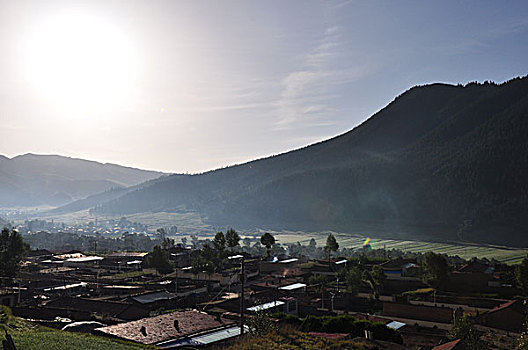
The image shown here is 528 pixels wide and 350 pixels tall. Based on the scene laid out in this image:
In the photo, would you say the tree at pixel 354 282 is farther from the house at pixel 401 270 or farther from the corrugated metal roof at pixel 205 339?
the corrugated metal roof at pixel 205 339

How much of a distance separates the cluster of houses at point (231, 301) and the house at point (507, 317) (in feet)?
0.22

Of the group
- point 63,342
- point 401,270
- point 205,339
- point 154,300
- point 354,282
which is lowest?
point 401,270

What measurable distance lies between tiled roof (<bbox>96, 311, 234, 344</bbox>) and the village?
0.19 feet

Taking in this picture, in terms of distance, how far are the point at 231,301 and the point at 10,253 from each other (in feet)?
117

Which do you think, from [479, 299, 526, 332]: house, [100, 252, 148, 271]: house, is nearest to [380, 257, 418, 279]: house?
[479, 299, 526, 332]: house

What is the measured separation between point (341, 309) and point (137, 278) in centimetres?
2850

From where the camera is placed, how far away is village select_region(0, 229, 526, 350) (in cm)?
2720

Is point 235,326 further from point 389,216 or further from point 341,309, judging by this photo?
point 389,216

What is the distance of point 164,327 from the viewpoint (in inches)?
1051

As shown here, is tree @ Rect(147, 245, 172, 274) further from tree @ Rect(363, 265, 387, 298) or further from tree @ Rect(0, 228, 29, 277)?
tree @ Rect(363, 265, 387, 298)

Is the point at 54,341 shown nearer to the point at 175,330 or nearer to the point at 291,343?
the point at 175,330

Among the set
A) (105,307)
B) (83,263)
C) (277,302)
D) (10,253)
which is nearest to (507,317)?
(277,302)

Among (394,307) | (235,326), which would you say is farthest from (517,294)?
(235,326)

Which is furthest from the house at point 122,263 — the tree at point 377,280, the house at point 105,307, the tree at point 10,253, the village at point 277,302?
the tree at point 377,280
